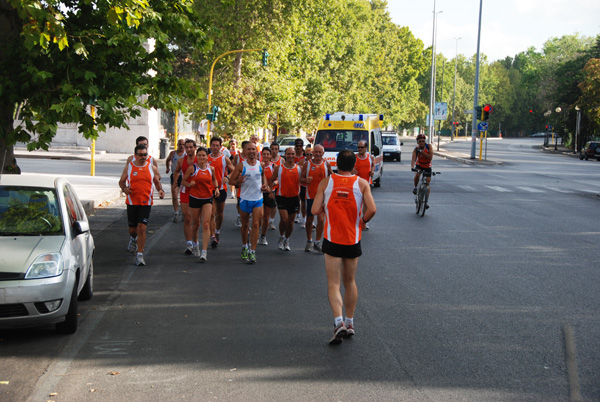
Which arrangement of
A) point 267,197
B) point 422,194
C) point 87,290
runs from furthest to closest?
point 422,194 < point 267,197 < point 87,290

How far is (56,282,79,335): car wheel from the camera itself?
6555 millimetres

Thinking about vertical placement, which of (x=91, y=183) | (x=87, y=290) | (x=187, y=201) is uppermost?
(x=187, y=201)

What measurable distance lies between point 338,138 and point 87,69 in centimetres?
1383

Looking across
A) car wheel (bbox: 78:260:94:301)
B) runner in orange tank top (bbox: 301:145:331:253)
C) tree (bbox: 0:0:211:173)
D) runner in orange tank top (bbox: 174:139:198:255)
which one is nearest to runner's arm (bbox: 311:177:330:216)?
car wheel (bbox: 78:260:94:301)

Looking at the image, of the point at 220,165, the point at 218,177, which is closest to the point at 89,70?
the point at 220,165

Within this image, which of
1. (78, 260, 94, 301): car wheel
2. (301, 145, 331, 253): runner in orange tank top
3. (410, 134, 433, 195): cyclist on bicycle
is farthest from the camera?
(410, 134, 433, 195): cyclist on bicycle

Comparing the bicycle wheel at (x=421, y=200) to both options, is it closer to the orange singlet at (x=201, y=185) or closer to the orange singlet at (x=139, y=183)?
the orange singlet at (x=201, y=185)

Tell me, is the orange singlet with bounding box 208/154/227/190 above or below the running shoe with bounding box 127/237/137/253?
above

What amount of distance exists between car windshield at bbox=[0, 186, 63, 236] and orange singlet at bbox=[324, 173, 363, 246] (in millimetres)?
2570

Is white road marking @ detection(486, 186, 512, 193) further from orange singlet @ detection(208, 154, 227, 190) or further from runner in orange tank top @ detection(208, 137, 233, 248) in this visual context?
orange singlet @ detection(208, 154, 227, 190)

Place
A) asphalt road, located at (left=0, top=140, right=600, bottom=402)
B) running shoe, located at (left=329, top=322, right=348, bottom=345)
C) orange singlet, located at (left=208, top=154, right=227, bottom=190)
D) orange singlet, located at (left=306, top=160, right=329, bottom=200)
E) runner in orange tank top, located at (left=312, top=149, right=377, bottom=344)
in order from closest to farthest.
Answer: asphalt road, located at (left=0, top=140, right=600, bottom=402)
running shoe, located at (left=329, top=322, right=348, bottom=345)
runner in orange tank top, located at (left=312, top=149, right=377, bottom=344)
orange singlet, located at (left=306, top=160, right=329, bottom=200)
orange singlet, located at (left=208, top=154, right=227, bottom=190)

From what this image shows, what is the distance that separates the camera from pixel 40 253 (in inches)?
253

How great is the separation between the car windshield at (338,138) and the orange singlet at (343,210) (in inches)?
690

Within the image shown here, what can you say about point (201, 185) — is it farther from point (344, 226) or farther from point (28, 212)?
point (344, 226)
